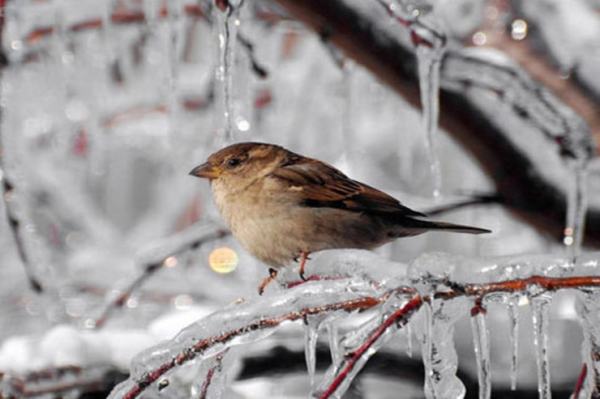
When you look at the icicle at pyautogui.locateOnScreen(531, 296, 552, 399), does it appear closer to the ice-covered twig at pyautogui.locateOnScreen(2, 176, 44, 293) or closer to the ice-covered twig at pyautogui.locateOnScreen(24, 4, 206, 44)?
the ice-covered twig at pyautogui.locateOnScreen(2, 176, 44, 293)

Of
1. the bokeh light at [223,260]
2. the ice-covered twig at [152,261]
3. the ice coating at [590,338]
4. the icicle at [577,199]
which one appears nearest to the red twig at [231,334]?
the ice coating at [590,338]

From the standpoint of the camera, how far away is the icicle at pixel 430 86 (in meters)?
2.60

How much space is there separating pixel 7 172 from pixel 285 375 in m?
0.93

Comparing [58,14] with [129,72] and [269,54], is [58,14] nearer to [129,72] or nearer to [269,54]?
[269,54]

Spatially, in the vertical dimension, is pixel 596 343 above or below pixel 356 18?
below

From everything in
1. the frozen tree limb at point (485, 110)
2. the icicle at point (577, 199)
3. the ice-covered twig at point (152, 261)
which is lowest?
the ice-covered twig at point (152, 261)

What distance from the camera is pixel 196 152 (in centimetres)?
498

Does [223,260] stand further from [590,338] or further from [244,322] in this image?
[590,338]

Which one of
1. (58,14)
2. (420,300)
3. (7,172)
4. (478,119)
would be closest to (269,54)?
(58,14)

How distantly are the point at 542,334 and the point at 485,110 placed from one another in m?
1.67

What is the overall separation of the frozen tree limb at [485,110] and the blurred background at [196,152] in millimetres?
47

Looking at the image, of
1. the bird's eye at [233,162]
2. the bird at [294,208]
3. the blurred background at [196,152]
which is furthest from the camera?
the blurred background at [196,152]

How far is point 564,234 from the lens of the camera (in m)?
3.14

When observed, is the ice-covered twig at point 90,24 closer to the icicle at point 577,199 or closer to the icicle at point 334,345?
the icicle at point 577,199
